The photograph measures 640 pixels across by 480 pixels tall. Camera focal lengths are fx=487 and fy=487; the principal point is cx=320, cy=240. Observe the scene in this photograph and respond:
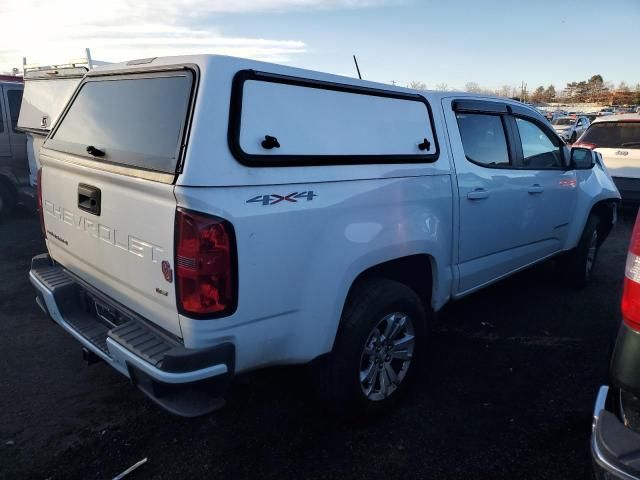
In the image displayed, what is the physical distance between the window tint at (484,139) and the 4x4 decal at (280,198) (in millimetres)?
1596

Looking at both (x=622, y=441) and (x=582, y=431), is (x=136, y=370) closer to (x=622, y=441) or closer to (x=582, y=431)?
(x=622, y=441)

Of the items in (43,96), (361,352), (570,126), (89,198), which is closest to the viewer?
(89,198)

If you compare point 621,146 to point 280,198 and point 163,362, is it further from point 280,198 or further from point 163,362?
point 163,362

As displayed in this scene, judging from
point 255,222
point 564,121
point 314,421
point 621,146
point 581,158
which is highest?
point 564,121

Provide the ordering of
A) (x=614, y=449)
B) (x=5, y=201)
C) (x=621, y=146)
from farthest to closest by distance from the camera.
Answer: (x=621, y=146) → (x=5, y=201) → (x=614, y=449)

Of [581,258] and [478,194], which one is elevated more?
[478,194]

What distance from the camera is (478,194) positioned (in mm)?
3402

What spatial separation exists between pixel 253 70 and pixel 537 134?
10.2 ft

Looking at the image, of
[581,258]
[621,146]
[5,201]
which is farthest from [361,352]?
[621,146]

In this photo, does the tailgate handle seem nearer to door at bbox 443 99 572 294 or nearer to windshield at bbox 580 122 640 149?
door at bbox 443 99 572 294

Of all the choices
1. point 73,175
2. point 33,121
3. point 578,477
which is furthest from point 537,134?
point 33,121

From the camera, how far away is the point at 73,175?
273cm

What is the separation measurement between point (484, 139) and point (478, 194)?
0.51 m

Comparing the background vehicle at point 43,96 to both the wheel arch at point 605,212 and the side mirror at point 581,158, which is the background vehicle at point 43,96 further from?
the wheel arch at point 605,212
